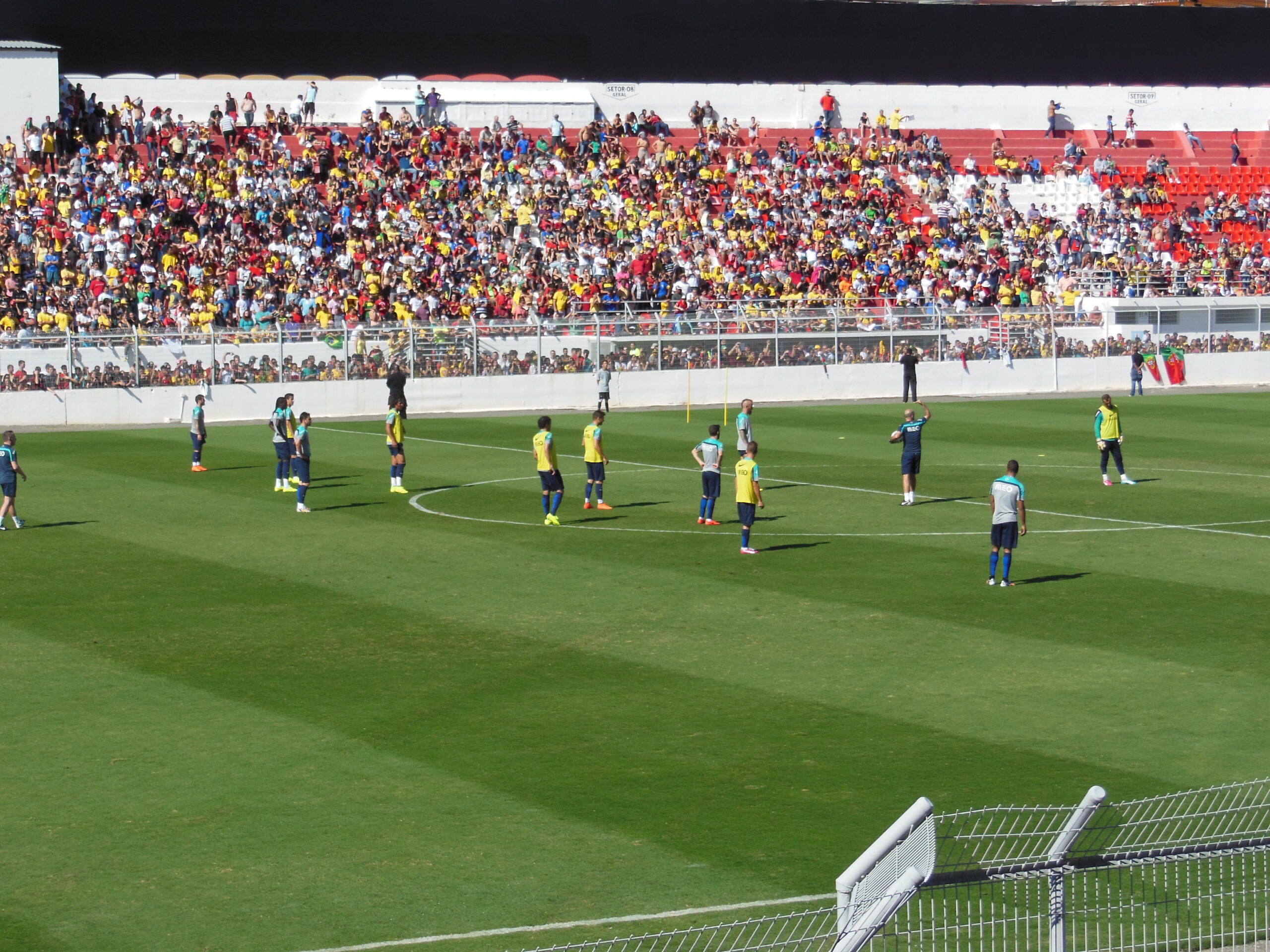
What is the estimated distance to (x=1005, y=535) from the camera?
20062mm

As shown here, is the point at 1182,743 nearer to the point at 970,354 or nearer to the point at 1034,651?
the point at 1034,651

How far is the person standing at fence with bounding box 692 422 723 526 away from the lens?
2512cm

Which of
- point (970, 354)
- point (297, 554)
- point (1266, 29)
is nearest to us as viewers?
point (297, 554)

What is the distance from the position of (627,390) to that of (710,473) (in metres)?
25.2

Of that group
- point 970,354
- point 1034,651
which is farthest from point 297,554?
point 970,354

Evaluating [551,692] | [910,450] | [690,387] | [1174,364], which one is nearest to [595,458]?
[910,450]

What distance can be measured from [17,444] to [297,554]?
18.2m

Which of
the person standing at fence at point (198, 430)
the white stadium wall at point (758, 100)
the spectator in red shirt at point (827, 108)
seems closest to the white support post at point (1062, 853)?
the person standing at fence at point (198, 430)

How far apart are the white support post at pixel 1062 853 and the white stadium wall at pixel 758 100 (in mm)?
56979

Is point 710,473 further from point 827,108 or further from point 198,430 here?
point 827,108

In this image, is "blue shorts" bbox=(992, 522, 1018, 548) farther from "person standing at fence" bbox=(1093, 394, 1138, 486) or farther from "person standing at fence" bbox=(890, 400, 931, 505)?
"person standing at fence" bbox=(1093, 394, 1138, 486)

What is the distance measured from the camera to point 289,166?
55906mm

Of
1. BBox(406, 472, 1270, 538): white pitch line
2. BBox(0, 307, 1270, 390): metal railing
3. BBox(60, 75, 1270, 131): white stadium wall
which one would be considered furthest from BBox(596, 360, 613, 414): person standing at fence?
BBox(406, 472, 1270, 538): white pitch line

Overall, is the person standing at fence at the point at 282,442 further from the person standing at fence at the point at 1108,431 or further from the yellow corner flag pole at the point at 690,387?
the yellow corner flag pole at the point at 690,387
